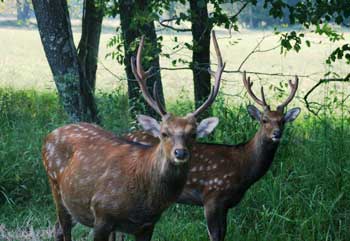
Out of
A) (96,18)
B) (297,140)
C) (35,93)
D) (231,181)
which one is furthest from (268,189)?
(35,93)

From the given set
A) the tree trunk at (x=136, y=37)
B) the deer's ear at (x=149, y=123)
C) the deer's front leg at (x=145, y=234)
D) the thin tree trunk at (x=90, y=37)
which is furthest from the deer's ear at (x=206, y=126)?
the thin tree trunk at (x=90, y=37)

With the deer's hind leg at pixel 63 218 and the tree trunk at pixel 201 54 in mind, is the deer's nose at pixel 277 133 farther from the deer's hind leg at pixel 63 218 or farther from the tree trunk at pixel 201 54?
the tree trunk at pixel 201 54

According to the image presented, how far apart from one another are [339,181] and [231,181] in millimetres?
1019

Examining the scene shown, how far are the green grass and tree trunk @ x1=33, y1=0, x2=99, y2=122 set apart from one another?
335mm

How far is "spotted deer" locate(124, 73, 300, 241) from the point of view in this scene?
6.72 meters

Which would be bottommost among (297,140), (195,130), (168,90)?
(168,90)

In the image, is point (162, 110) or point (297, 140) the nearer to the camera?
point (162, 110)

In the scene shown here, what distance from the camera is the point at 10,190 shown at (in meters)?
7.64

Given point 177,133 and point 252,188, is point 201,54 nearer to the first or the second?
point 252,188

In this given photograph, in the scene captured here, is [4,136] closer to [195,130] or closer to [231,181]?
[231,181]

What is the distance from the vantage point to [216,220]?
21.6 ft

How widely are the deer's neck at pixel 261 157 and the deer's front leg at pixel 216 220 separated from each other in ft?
1.35

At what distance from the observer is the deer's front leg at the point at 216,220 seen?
21.3 feet

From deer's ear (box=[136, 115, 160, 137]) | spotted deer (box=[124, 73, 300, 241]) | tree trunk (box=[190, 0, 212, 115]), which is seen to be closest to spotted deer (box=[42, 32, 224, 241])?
deer's ear (box=[136, 115, 160, 137])
